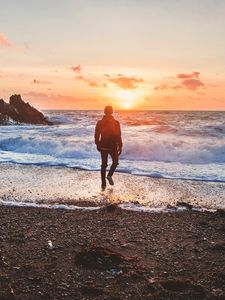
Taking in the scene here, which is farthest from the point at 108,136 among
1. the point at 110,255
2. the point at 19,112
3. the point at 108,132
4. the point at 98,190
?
the point at 19,112

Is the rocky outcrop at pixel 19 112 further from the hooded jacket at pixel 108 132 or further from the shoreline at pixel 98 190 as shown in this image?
the hooded jacket at pixel 108 132

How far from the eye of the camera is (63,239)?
569 centimetres

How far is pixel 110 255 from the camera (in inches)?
198

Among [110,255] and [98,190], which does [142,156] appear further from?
[110,255]

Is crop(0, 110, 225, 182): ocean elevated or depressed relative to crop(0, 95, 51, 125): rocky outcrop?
depressed

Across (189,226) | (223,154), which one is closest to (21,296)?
(189,226)

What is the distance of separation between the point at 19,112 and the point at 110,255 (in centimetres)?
4983

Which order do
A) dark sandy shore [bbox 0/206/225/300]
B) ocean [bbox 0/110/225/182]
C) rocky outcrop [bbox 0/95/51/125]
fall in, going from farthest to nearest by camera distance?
rocky outcrop [bbox 0/95/51/125], ocean [bbox 0/110/225/182], dark sandy shore [bbox 0/206/225/300]

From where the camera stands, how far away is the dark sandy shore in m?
4.20

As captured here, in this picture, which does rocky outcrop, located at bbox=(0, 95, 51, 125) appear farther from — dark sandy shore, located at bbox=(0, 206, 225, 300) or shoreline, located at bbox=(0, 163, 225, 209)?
dark sandy shore, located at bbox=(0, 206, 225, 300)

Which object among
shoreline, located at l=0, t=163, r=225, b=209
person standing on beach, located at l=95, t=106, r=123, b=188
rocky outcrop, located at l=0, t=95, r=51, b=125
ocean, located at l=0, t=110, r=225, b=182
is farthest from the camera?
rocky outcrop, located at l=0, t=95, r=51, b=125

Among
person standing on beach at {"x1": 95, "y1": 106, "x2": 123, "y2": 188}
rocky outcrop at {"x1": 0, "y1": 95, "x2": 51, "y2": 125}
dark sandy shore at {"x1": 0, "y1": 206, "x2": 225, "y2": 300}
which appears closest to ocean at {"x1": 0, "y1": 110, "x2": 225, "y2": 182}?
person standing on beach at {"x1": 95, "y1": 106, "x2": 123, "y2": 188}

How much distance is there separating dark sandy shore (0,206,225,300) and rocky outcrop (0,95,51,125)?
143 feet

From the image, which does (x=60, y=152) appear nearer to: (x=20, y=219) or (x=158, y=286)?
(x=20, y=219)
